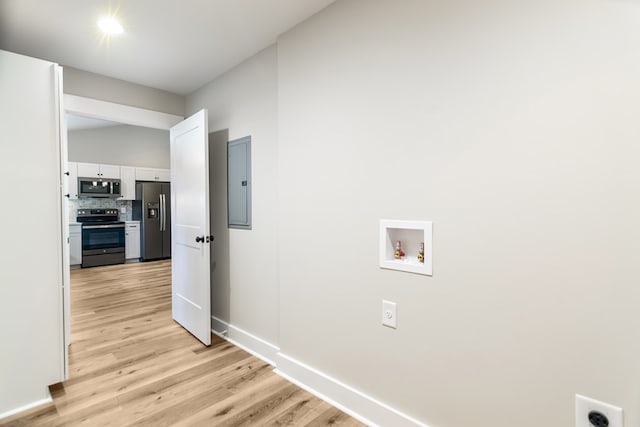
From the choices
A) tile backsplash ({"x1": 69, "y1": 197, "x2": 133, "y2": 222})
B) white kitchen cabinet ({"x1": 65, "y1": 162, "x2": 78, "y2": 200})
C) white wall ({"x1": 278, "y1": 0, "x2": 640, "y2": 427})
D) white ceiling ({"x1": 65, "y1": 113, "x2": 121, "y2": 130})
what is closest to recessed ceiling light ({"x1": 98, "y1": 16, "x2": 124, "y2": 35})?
white wall ({"x1": 278, "y1": 0, "x2": 640, "y2": 427})

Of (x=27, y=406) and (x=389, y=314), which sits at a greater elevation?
(x=389, y=314)

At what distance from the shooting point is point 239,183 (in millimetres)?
2758

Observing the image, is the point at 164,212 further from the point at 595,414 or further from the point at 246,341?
the point at 595,414

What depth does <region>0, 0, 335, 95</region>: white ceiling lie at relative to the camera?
6.33ft

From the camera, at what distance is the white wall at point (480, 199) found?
1.07 m

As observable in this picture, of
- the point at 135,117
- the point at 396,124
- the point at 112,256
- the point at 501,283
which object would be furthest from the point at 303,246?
the point at 112,256

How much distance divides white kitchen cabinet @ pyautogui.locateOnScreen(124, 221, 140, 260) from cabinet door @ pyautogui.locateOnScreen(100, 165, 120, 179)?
1028 millimetres

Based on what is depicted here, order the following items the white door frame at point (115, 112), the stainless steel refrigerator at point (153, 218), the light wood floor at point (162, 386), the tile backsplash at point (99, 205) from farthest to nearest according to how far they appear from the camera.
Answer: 1. the stainless steel refrigerator at point (153, 218)
2. the tile backsplash at point (99, 205)
3. the white door frame at point (115, 112)
4. the light wood floor at point (162, 386)

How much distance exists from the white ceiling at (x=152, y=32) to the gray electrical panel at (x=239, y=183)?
0.76 m

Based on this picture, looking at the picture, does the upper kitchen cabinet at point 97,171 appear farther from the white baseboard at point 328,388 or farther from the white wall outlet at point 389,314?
the white wall outlet at point 389,314

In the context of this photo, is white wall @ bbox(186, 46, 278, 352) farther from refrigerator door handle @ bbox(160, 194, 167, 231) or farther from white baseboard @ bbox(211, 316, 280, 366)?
refrigerator door handle @ bbox(160, 194, 167, 231)

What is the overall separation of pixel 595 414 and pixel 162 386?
7.69ft

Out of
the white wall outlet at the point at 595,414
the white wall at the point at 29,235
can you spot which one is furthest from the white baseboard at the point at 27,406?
the white wall outlet at the point at 595,414

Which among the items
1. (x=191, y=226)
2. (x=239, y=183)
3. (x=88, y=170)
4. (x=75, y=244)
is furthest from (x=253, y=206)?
(x=88, y=170)
